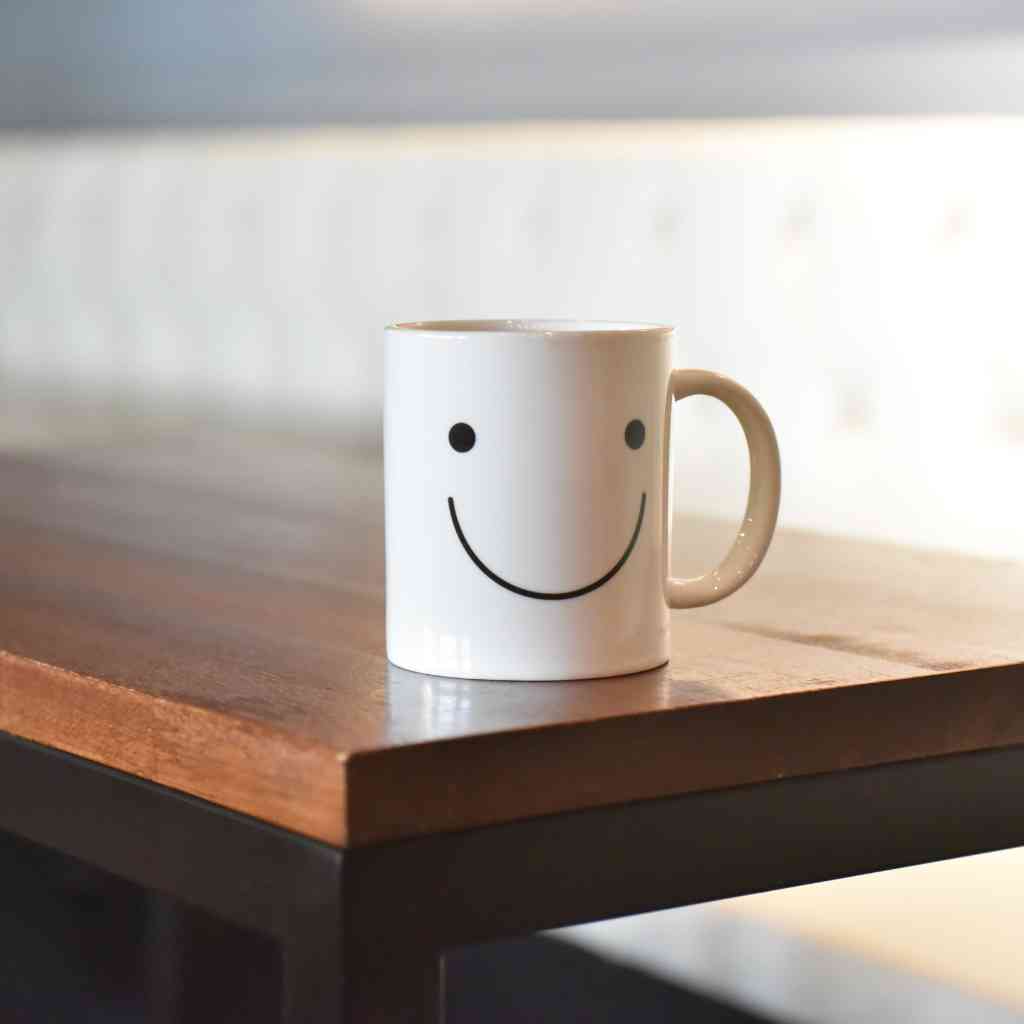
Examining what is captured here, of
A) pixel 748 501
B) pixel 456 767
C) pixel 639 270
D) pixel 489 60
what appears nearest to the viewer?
pixel 456 767

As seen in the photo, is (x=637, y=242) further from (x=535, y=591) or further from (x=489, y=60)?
(x=535, y=591)

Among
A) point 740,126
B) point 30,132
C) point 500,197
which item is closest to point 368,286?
point 500,197

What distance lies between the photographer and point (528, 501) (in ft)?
1.90

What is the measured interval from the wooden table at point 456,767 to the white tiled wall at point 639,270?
0.93m

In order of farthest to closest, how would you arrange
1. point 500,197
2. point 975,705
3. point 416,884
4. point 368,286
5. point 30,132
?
point 30,132 < point 368,286 < point 500,197 < point 975,705 < point 416,884

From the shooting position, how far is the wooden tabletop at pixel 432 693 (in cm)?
50

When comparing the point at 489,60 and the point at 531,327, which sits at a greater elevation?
the point at 489,60

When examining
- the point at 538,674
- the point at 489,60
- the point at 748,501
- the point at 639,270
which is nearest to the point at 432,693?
the point at 538,674

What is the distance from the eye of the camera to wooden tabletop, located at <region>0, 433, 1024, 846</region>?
0.50m

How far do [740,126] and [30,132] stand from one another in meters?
1.89

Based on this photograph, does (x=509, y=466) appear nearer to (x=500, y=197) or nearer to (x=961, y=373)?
(x=961, y=373)

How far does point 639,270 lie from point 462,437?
4.51ft

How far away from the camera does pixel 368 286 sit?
228cm

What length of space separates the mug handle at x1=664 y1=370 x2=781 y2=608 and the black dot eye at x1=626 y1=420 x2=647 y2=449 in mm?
32
